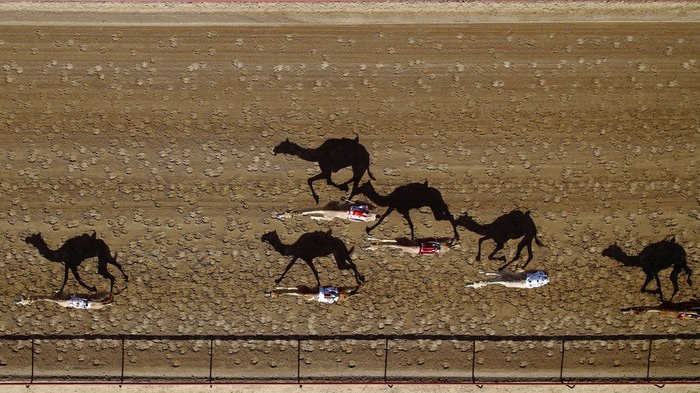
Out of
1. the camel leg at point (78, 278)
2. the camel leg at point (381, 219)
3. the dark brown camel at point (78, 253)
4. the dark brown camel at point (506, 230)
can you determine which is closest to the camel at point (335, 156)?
the camel leg at point (381, 219)

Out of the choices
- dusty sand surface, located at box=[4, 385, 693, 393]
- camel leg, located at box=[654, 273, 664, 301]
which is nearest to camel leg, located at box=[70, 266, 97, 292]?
dusty sand surface, located at box=[4, 385, 693, 393]

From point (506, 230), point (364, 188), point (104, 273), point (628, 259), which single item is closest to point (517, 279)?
point (506, 230)

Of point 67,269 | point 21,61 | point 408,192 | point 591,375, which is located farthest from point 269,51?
point 591,375

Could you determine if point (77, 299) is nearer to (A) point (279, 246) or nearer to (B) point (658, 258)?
(A) point (279, 246)

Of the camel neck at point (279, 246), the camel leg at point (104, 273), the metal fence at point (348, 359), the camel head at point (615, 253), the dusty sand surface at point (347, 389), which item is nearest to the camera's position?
the dusty sand surface at point (347, 389)

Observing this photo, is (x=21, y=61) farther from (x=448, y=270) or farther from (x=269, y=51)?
(x=448, y=270)

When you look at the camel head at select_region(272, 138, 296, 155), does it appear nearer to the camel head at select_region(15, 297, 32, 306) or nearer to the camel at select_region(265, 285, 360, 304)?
the camel at select_region(265, 285, 360, 304)

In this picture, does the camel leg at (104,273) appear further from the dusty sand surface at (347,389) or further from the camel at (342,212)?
the camel at (342,212)
